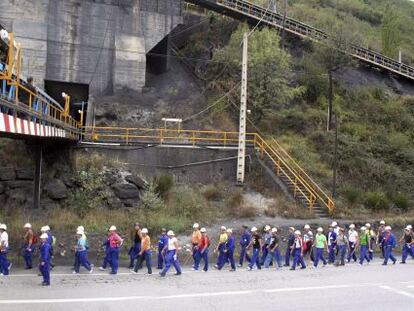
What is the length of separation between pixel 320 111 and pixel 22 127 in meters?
28.6

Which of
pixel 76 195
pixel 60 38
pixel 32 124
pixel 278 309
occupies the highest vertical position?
pixel 60 38

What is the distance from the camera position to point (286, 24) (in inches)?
1789

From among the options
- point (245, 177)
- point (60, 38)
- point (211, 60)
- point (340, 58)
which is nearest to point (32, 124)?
point (245, 177)

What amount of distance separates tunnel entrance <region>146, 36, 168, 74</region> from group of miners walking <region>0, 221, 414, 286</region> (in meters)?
21.8

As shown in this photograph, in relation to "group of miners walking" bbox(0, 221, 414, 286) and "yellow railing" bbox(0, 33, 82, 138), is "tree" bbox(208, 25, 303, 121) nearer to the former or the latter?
"group of miners walking" bbox(0, 221, 414, 286)

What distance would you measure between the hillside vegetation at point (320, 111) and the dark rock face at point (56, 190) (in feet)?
45.8

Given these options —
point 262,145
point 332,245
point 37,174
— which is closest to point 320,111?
point 262,145

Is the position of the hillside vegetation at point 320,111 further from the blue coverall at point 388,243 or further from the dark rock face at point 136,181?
the dark rock face at point 136,181

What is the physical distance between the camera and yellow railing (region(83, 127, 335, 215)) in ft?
89.3

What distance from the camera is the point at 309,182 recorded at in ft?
94.0

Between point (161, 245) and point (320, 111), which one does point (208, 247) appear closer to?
point (161, 245)

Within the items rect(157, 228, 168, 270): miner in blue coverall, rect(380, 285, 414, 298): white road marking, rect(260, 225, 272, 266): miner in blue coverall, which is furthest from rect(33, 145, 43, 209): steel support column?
rect(380, 285, 414, 298): white road marking

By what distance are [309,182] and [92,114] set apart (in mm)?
15238

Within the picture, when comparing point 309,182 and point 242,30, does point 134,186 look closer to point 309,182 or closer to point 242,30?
point 309,182
